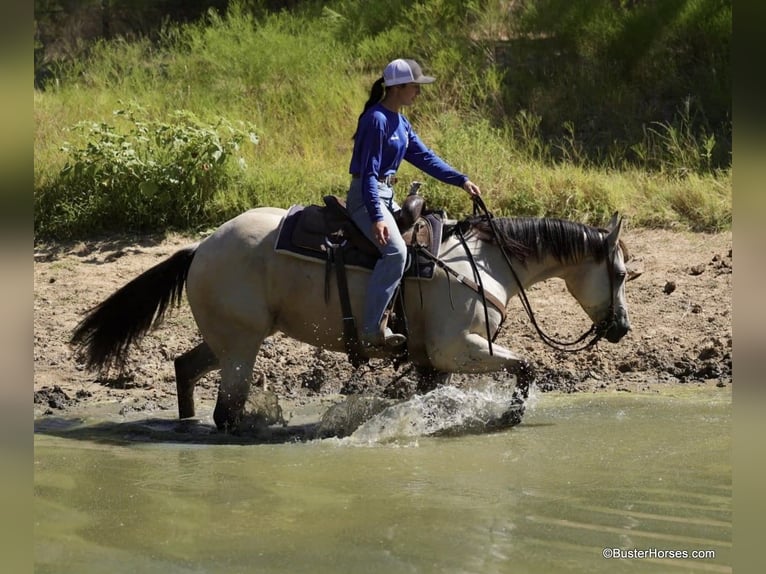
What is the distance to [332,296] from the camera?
7062mm

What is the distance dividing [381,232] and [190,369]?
1740 millimetres

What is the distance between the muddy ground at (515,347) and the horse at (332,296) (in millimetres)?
685

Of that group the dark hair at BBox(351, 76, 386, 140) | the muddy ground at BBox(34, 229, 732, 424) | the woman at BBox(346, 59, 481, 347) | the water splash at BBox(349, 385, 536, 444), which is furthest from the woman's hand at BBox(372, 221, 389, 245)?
the muddy ground at BBox(34, 229, 732, 424)

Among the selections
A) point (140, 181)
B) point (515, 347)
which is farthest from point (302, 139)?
point (515, 347)

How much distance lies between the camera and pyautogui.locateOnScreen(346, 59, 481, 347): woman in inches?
265

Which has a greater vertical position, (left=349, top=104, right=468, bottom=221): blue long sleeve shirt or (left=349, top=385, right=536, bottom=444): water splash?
(left=349, top=104, right=468, bottom=221): blue long sleeve shirt

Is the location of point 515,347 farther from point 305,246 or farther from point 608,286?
point 305,246

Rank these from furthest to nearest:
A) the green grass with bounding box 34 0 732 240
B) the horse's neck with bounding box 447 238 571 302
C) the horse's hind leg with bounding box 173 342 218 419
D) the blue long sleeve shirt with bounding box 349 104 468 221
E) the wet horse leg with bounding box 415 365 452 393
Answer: the green grass with bounding box 34 0 732 240 < the horse's hind leg with bounding box 173 342 218 419 < the wet horse leg with bounding box 415 365 452 393 < the horse's neck with bounding box 447 238 571 302 < the blue long sleeve shirt with bounding box 349 104 468 221

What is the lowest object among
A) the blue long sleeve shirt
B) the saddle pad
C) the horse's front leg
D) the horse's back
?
the horse's front leg

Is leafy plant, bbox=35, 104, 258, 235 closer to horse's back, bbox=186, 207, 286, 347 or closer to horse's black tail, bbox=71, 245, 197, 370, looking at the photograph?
horse's black tail, bbox=71, 245, 197, 370

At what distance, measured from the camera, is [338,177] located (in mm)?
11320

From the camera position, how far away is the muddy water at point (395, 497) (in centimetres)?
462

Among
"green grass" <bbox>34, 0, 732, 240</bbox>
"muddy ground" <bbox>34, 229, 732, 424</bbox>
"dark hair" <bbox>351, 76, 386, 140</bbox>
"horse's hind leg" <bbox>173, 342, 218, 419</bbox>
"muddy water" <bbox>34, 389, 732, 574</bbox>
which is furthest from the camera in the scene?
"green grass" <bbox>34, 0, 732, 240</bbox>

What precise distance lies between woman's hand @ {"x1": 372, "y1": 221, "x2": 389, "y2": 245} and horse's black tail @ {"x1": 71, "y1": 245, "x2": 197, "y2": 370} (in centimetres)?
142
